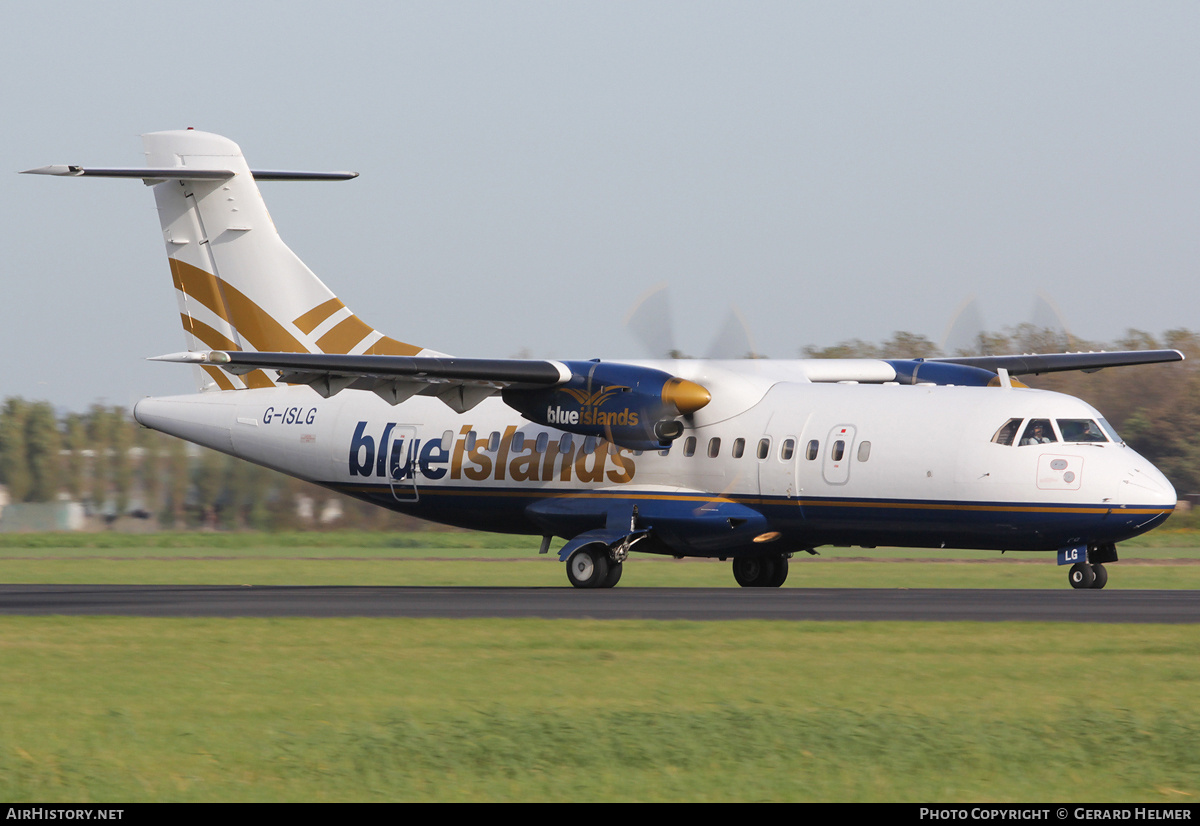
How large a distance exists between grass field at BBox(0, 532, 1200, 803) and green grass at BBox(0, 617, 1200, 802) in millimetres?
32

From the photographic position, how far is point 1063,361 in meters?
28.6

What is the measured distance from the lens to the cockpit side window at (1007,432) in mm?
22969

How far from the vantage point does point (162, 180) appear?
30328 millimetres

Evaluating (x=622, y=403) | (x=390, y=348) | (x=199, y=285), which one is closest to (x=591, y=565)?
(x=622, y=403)

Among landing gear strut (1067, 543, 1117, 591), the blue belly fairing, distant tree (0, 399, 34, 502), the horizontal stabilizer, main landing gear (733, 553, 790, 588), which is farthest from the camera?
distant tree (0, 399, 34, 502)

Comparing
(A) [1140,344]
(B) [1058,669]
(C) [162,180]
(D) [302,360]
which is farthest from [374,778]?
(A) [1140,344]

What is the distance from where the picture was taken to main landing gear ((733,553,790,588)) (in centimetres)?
2672

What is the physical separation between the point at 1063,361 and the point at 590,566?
996 cm

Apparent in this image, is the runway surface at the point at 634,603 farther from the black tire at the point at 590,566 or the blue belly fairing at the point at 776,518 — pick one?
the blue belly fairing at the point at 776,518

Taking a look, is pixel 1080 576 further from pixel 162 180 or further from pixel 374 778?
pixel 162 180

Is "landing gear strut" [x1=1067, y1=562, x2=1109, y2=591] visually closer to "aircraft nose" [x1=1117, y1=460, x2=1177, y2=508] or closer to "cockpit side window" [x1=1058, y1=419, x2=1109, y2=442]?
"aircraft nose" [x1=1117, y1=460, x2=1177, y2=508]

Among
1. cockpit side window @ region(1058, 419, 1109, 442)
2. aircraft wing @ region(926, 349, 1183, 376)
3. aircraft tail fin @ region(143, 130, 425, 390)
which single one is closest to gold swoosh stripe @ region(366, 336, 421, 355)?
aircraft tail fin @ region(143, 130, 425, 390)

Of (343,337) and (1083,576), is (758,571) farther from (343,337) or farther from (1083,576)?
(343,337)

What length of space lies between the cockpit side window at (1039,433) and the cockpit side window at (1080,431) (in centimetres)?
16
